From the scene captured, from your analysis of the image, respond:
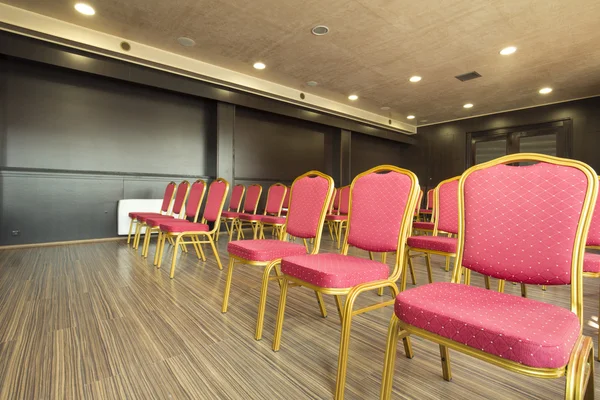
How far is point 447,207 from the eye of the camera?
9.20 feet

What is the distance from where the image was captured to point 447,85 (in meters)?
6.34

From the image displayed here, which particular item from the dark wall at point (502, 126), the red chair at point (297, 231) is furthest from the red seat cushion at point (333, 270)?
the dark wall at point (502, 126)

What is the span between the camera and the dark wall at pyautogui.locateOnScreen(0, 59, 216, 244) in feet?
14.2

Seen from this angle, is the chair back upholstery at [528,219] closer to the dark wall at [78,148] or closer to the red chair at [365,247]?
the red chair at [365,247]

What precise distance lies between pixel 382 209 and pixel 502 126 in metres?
8.54

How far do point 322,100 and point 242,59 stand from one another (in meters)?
2.70

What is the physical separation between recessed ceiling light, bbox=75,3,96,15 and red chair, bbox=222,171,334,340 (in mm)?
3743

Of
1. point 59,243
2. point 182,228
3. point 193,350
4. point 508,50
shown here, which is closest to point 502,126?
point 508,50

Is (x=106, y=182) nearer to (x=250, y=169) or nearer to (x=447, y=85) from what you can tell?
(x=250, y=169)

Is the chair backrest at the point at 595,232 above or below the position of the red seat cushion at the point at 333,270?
above

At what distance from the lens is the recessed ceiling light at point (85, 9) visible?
12.3 feet

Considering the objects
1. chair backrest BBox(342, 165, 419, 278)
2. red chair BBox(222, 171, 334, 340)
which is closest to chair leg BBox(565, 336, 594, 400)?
chair backrest BBox(342, 165, 419, 278)

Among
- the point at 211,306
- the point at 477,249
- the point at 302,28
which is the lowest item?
the point at 211,306

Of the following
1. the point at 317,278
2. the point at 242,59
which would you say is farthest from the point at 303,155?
the point at 317,278
